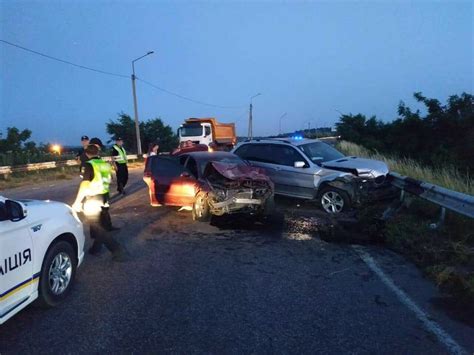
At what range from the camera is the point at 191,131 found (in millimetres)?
30188

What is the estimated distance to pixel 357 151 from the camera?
71.3ft

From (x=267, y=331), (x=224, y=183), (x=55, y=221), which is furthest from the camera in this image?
(x=224, y=183)

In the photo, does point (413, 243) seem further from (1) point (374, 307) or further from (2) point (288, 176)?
(2) point (288, 176)

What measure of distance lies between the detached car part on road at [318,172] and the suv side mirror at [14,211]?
7.00 meters

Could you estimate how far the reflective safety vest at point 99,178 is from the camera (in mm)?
5984

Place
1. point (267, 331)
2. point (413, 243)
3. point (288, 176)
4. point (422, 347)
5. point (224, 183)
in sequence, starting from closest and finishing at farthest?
point (422, 347) → point (267, 331) → point (413, 243) → point (224, 183) → point (288, 176)

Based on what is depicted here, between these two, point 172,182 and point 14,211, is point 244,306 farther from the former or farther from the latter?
point 172,182

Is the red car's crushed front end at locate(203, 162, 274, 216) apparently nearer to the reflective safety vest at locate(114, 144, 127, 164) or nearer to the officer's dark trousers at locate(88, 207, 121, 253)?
the officer's dark trousers at locate(88, 207, 121, 253)

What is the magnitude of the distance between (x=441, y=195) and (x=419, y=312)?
3951 mm

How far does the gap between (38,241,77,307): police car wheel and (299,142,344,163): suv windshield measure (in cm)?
694

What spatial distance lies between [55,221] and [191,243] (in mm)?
3051

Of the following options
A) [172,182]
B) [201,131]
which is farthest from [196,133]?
[172,182]

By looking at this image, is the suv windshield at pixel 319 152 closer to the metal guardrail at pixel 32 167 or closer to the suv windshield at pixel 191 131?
the metal guardrail at pixel 32 167

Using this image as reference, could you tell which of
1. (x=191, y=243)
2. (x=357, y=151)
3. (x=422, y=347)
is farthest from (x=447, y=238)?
(x=357, y=151)
